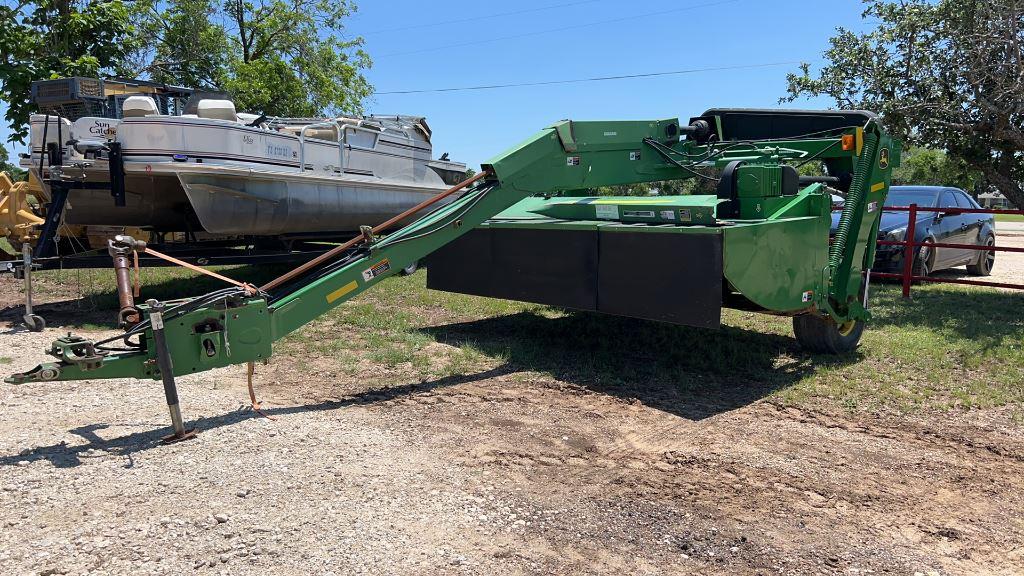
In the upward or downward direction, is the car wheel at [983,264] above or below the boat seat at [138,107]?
below

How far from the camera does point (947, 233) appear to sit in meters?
12.3

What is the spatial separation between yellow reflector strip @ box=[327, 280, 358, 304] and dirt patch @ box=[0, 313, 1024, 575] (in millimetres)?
796

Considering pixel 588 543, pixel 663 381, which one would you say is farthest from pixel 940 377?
pixel 588 543

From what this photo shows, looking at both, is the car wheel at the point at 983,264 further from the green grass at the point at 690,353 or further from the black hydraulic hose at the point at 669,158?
the black hydraulic hose at the point at 669,158

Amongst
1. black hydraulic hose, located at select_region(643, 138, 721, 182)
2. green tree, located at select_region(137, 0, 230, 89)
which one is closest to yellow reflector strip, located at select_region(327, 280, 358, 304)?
black hydraulic hose, located at select_region(643, 138, 721, 182)

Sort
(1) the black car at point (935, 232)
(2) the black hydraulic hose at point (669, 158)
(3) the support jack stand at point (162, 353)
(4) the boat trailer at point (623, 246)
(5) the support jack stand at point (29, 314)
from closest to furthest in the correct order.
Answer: (3) the support jack stand at point (162, 353) < (4) the boat trailer at point (623, 246) < (2) the black hydraulic hose at point (669, 158) < (5) the support jack stand at point (29, 314) < (1) the black car at point (935, 232)

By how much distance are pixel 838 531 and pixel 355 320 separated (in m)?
6.12

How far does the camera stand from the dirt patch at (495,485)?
326 cm

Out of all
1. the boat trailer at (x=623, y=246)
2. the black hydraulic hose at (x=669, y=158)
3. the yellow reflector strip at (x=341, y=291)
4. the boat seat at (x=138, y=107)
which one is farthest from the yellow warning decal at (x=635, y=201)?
the boat seat at (x=138, y=107)

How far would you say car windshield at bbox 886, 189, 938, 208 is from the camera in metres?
12.5

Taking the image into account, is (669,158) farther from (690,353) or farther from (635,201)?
(690,353)

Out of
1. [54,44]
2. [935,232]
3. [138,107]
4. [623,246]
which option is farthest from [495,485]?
[54,44]

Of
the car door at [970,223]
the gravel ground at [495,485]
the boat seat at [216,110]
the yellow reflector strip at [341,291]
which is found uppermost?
the boat seat at [216,110]

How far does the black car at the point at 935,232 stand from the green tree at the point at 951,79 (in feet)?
5.12
